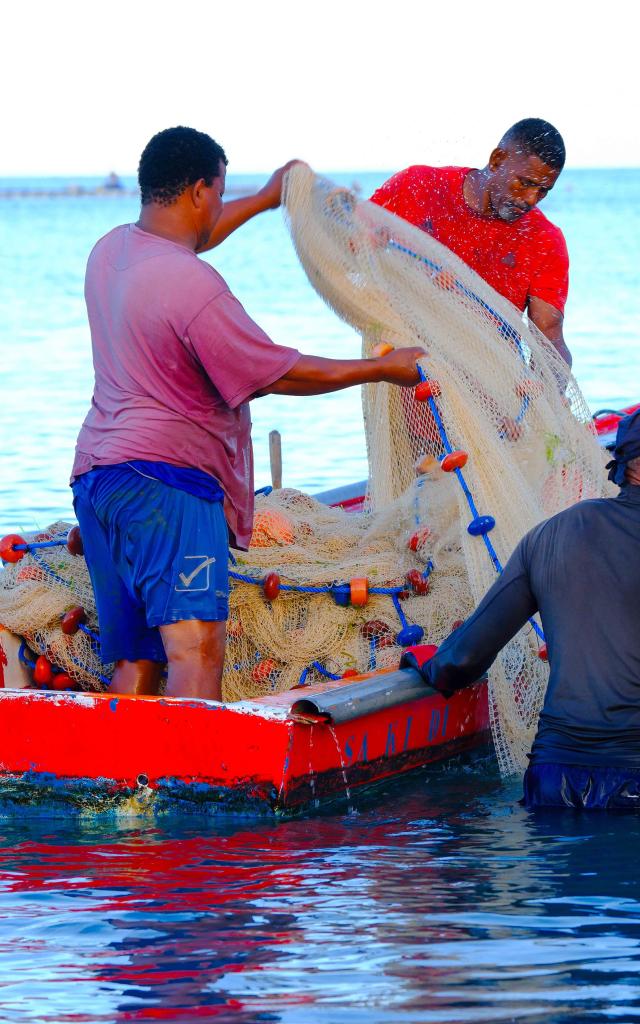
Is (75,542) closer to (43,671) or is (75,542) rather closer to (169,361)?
(43,671)

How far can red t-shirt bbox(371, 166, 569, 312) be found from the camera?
6316mm

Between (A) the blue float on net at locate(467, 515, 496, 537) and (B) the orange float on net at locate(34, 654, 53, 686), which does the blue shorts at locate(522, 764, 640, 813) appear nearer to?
(A) the blue float on net at locate(467, 515, 496, 537)

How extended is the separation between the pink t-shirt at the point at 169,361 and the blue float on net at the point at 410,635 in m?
0.97

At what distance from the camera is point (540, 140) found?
6.05 m

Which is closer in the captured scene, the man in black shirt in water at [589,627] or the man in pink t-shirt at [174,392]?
the man in black shirt in water at [589,627]

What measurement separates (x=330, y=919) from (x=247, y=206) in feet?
8.55

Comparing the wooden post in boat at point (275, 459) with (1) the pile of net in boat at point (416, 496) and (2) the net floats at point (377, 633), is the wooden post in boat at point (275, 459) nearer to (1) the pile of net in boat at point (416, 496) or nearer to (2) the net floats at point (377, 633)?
(1) the pile of net in boat at point (416, 496)

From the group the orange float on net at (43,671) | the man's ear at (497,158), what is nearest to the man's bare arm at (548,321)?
the man's ear at (497,158)

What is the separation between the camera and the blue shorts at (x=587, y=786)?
177 inches


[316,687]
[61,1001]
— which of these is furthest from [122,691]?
[61,1001]

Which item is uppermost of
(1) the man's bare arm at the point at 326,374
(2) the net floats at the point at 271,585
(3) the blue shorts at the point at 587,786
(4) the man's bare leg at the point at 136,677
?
(1) the man's bare arm at the point at 326,374

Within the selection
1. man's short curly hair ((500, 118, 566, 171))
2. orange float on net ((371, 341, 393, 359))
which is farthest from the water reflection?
man's short curly hair ((500, 118, 566, 171))

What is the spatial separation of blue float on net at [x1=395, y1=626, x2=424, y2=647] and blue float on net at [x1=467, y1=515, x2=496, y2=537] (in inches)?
20.1

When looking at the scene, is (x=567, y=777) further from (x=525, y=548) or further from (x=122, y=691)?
(x=122, y=691)
